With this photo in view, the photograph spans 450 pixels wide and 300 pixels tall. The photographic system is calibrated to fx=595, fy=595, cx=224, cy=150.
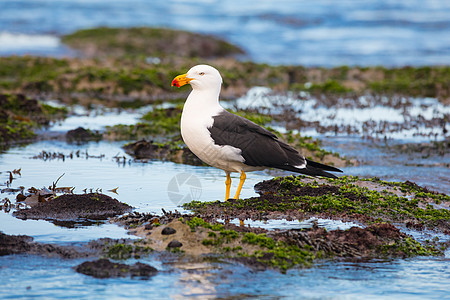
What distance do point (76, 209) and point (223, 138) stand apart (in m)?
1.97

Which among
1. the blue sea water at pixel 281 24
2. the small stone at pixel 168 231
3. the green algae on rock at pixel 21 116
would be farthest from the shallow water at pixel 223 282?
the blue sea water at pixel 281 24

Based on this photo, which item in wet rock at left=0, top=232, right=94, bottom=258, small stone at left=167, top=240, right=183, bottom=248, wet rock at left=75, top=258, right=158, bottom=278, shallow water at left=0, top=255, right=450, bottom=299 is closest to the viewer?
shallow water at left=0, top=255, right=450, bottom=299

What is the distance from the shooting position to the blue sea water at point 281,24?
3459 centimetres

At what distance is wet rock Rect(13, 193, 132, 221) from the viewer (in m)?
6.98

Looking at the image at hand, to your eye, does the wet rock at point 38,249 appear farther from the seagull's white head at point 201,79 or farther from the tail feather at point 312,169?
the tail feather at point 312,169

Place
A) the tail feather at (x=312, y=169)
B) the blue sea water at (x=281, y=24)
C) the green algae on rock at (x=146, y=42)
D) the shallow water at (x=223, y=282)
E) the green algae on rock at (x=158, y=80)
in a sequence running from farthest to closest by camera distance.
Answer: the blue sea water at (x=281, y=24) < the green algae on rock at (x=146, y=42) < the green algae on rock at (x=158, y=80) < the tail feather at (x=312, y=169) < the shallow water at (x=223, y=282)

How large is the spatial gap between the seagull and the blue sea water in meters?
23.9

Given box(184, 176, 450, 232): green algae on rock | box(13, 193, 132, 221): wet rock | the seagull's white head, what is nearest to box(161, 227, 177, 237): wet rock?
box(184, 176, 450, 232): green algae on rock

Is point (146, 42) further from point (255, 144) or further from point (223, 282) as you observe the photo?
point (223, 282)

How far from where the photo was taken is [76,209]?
23.4 ft

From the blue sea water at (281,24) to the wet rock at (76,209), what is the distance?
24.8 m

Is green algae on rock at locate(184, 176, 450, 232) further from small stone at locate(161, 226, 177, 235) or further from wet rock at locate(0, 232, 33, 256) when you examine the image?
wet rock at locate(0, 232, 33, 256)

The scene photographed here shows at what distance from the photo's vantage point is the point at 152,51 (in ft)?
104

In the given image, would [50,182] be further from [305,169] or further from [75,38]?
[75,38]
